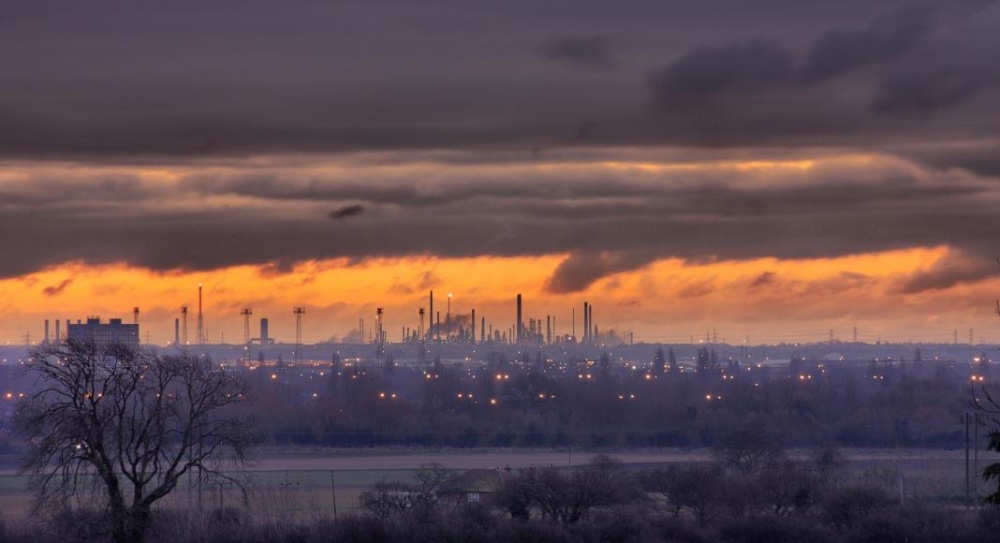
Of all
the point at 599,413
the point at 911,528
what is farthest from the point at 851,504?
the point at 599,413

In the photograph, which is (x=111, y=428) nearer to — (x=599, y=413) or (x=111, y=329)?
(x=599, y=413)

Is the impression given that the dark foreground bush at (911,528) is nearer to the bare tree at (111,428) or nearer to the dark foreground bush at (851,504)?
the dark foreground bush at (851,504)

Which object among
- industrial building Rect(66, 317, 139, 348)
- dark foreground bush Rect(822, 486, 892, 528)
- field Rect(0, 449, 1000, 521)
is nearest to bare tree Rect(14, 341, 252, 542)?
field Rect(0, 449, 1000, 521)

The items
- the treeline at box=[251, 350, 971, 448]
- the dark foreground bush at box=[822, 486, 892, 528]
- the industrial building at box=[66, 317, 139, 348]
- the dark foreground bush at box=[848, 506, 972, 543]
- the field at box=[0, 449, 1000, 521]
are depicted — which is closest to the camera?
the dark foreground bush at box=[848, 506, 972, 543]

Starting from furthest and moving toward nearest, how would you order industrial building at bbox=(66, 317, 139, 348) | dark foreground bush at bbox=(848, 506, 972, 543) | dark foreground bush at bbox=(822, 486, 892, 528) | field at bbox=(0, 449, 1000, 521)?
1. industrial building at bbox=(66, 317, 139, 348)
2. field at bbox=(0, 449, 1000, 521)
3. dark foreground bush at bbox=(822, 486, 892, 528)
4. dark foreground bush at bbox=(848, 506, 972, 543)

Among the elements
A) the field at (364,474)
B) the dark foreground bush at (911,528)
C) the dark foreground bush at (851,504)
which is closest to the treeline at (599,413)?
the field at (364,474)

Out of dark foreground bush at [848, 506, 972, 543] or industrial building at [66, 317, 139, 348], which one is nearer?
dark foreground bush at [848, 506, 972, 543]

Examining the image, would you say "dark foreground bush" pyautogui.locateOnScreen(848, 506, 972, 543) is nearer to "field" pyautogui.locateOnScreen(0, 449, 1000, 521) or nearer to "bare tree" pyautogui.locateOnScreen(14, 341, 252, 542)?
"field" pyautogui.locateOnScreen(0, 449, 1000, 521)

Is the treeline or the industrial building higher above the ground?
the industrial building

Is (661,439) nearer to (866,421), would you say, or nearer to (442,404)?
(866,421)
